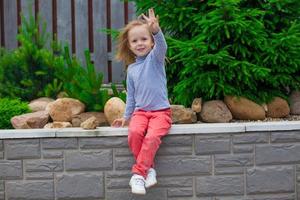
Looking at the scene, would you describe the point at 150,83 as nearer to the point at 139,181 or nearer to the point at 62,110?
the point at 139,181

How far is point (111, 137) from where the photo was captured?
14.2 ft

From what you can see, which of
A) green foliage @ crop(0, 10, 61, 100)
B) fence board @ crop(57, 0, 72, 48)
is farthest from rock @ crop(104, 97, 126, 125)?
fence board @ crop(57, 0, 72, 48)

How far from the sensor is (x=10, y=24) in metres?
7.09

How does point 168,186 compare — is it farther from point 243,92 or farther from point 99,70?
point 99,70

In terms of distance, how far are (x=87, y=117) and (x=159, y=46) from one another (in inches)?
42.7

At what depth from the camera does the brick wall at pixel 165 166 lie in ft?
14.3

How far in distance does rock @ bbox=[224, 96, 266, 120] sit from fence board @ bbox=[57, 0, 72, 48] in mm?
2850

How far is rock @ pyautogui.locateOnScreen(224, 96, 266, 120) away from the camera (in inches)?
188

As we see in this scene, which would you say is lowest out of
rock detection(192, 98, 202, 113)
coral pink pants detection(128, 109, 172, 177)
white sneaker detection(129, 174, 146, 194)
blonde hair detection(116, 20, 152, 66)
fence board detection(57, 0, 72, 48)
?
white sneaker detection(129, 174, 146, 194)

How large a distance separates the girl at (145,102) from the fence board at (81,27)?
8.43 feet

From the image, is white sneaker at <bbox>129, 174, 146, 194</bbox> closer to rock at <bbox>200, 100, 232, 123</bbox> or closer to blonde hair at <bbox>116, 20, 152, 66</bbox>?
rock at <bbox>200, 100, 232, 123</bbox>

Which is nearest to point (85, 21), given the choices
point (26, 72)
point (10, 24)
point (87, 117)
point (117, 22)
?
point (117, 22)

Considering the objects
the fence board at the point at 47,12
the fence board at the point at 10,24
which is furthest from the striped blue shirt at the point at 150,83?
the fence board at the point at 10,24

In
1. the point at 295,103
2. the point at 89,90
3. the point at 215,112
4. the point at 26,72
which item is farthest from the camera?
the point at 26,72
